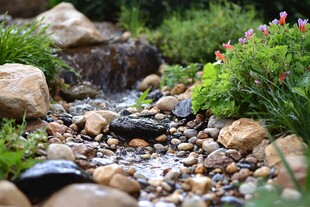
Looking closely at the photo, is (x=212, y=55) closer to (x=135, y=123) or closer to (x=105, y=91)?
(x=105, y=91)

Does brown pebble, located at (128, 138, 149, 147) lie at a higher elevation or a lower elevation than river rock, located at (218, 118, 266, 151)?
lower

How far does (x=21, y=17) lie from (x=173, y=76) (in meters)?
3.72

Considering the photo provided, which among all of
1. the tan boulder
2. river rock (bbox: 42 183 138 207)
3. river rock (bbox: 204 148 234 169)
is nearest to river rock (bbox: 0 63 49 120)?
river rock (bbox: 42 183 138 207)

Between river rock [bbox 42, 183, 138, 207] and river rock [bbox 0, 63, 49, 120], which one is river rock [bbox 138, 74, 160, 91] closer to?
river rock [bbox 0, 63, 49, 120]

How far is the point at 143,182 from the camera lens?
3273 mm

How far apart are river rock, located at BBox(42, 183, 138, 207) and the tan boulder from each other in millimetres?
4097

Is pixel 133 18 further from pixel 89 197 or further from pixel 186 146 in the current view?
pixel 89 197

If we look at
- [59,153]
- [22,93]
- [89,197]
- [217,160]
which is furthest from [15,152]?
[217,160]

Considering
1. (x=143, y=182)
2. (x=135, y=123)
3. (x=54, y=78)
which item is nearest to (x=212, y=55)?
(x=54, y=78)

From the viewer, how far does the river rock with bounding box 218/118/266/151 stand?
12.0ft

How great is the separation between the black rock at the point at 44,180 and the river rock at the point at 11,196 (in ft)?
0.39

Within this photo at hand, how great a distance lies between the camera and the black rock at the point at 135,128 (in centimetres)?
410

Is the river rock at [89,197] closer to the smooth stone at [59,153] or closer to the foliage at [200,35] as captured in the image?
the smooth stone at [59,153]

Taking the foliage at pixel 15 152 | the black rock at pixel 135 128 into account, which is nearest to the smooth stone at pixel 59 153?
the foliage at pixel 15 152
